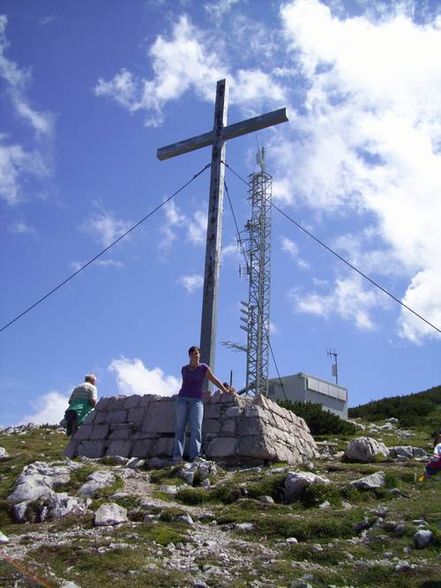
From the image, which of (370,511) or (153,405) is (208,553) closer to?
(370,511)

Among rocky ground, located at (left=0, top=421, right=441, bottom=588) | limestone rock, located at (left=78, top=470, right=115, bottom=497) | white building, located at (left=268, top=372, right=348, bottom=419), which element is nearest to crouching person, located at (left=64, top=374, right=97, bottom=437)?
rocky ground, located at (left=0, top=421, right=441, bottom=588)

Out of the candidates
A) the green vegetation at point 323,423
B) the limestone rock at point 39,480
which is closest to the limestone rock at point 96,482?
the limestone rock at point 39,480

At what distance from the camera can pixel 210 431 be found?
9.63 meters

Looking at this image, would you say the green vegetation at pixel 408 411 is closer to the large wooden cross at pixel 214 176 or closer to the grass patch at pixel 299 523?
the large wooden cross at pixel 214 176

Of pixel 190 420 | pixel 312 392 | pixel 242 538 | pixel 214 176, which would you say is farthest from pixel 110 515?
pixel 312 392

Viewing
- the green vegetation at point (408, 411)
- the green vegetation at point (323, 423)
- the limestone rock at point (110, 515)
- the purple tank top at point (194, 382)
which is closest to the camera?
the limestone rock at point (110, 515)

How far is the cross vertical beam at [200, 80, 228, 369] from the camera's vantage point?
10.7 meters

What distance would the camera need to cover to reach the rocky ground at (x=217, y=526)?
4590mm

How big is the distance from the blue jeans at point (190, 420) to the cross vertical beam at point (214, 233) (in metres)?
1.08

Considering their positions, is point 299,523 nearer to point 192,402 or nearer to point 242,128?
point 192,402

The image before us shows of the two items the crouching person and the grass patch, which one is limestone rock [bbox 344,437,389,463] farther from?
the crouching person

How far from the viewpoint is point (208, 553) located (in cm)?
507

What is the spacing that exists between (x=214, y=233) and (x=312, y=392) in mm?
21050

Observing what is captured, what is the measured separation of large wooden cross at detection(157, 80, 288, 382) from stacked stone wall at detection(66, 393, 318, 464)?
103cm
